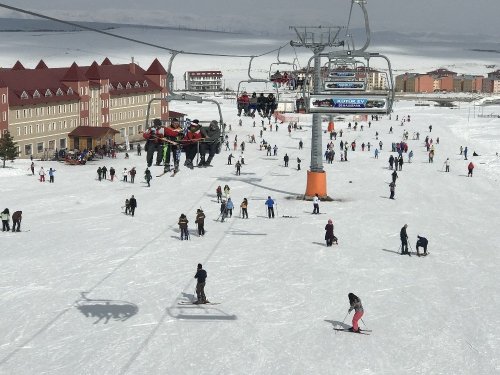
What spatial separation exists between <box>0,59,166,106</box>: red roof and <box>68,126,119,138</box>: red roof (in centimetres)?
326

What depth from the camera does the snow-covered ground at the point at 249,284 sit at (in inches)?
549

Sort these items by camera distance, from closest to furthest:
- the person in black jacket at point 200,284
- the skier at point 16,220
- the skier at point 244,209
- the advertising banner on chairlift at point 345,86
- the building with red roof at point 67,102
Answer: the person in black jacket at point 200,284 < the skier at point 16,220 < the skier at point 244,209 < the advertising banner on chairlift at point 345,86 < the building with red roof at point 67,102

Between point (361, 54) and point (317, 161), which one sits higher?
point (361, 54)

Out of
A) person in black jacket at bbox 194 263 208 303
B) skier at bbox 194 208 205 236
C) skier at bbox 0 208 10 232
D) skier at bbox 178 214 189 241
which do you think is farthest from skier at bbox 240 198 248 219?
person in black jacket at bbox 194 263 208 303

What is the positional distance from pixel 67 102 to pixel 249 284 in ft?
160

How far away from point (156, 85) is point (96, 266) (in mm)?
61617

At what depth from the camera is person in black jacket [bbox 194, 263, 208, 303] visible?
1670cm

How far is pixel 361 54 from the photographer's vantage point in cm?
2264

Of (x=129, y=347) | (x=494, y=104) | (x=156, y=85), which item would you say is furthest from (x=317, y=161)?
(x=494, y=104)

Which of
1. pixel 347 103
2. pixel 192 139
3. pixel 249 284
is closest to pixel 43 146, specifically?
pixel 347 103

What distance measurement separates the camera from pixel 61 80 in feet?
218

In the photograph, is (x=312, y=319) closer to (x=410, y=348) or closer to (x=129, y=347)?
(x=410, y=348)

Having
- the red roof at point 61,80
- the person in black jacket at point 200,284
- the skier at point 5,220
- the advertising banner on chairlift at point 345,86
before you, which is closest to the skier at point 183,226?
the skier at point 5,220

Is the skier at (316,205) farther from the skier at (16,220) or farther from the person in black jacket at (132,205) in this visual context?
the skier at (16,220)
